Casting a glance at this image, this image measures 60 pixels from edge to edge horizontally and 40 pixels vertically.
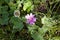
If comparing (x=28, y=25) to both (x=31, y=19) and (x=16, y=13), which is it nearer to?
(x=31, y=19)

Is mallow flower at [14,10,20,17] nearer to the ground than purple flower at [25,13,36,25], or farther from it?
farther from it

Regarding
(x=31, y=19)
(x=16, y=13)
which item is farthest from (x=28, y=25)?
(x=16, y=13)

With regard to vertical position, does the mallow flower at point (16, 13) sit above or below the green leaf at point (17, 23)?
above

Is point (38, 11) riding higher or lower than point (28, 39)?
higher

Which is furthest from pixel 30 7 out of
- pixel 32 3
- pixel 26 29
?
pixel 26 29

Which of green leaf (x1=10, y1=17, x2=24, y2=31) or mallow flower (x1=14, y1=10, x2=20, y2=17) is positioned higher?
mallow flower (x1=14, y1=10, x2=20, y2=17)

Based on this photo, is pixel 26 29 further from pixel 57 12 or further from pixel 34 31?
pixel 57 12

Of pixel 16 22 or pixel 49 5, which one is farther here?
pixel 49 5

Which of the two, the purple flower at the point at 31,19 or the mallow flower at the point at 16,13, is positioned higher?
the mallow flower at the point at 16,13
